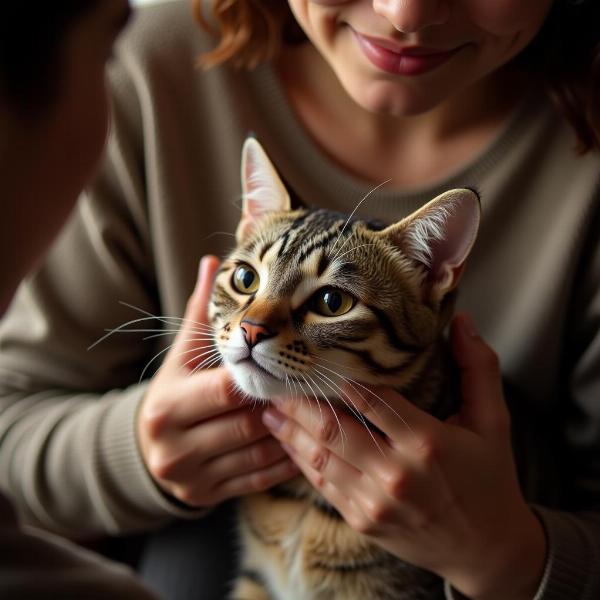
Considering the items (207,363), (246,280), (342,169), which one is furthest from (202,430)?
(342,169)

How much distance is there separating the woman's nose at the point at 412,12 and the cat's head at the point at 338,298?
17cm

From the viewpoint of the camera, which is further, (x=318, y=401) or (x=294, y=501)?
(x=294, y=501)

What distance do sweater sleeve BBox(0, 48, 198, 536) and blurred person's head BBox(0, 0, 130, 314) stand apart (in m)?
0.48

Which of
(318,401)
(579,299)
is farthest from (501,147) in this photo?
(318,401)

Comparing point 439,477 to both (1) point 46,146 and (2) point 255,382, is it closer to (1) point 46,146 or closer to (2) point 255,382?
(2) point 255,382

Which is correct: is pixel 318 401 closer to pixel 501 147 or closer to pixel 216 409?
pixel 216 409

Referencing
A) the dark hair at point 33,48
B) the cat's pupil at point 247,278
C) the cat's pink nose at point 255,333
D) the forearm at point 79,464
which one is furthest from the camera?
the forearm at point 79,464

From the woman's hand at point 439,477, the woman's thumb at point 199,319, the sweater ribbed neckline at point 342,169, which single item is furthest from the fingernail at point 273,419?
the sweater ribbed neckline at point 342,169

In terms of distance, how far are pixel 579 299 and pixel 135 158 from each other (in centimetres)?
65

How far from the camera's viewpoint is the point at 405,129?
94cm

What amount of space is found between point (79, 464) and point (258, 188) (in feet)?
1.44

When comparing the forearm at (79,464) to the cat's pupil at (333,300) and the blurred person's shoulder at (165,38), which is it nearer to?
the cat's pupil at (333,300)

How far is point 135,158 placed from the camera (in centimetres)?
95

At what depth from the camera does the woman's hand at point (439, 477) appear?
694mm
